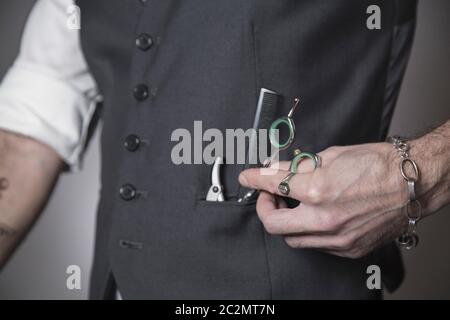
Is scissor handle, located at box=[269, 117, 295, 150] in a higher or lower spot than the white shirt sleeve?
lower

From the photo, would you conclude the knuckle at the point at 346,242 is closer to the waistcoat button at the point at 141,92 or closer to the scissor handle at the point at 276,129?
the scissor handle at the point at 276,129

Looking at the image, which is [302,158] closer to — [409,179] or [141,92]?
[409,179]

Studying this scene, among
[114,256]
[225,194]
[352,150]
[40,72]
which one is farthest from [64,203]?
[352,150]

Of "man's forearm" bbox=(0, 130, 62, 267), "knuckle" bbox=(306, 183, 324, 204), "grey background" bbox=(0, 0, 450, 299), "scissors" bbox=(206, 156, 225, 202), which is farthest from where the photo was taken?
"grey background" bbox=(0, 0, 450, 299)

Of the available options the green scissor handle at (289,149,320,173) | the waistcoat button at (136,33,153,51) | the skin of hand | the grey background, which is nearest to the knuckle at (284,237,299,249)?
the skin of hand

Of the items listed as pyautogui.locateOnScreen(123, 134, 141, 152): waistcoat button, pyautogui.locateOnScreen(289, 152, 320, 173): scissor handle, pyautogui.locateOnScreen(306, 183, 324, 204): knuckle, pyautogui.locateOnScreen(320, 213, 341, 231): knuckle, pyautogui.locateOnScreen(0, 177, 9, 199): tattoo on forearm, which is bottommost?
pyautogui.locateOnScreen(320, 213, 341, 231): knuckle

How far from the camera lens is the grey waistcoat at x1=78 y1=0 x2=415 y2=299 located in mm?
786

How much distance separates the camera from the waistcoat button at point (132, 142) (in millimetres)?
838

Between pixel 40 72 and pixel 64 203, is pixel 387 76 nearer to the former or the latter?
pixel 40 72

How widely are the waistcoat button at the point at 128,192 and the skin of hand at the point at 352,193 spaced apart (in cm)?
19

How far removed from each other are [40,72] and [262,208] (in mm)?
556

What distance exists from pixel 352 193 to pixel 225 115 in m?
0.22

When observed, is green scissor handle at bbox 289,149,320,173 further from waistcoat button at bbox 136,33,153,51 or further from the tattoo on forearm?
the tattoo on forearm

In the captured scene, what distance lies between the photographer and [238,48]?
0.78 m
